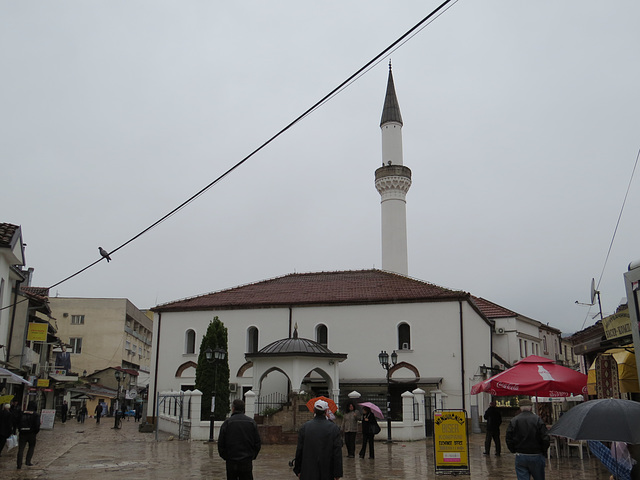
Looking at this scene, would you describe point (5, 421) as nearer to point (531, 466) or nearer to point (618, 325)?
point (531, 466)

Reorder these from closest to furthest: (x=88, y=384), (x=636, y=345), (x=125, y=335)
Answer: (x=636, y=345), (x=88, y=384), (x=125, y=335)

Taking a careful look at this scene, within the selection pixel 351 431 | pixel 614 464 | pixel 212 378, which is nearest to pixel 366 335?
pixel 212 378

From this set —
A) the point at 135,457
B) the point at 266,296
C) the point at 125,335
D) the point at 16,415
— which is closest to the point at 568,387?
the point at 135,457

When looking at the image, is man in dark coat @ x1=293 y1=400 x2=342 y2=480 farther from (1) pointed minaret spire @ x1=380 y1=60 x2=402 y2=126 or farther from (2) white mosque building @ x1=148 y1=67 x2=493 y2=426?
(1) pointed minaret spire @ x1=380 y1=60 x2=402 y2=126

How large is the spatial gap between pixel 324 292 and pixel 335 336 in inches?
109

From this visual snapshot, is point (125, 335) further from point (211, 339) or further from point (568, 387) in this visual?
point (568, 387)

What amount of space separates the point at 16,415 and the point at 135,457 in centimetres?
337

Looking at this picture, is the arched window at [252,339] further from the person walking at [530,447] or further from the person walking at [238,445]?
the person walking at [530,447]

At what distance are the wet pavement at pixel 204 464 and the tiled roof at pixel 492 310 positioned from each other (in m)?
21.2

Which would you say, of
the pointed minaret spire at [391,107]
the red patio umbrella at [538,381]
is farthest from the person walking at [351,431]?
the pointed minaret spire at [391,107]

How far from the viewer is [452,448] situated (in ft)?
43.3

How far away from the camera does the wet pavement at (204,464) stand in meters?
13.0

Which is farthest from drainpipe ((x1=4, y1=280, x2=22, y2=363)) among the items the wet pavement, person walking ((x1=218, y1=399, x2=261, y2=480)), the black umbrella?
the black umbrella

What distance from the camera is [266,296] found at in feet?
110
